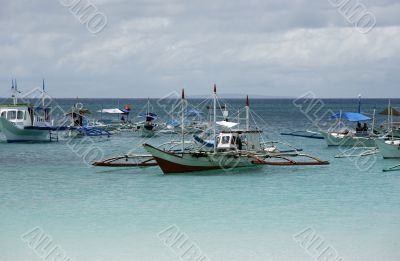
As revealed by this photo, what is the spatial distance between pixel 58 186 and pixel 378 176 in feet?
50.2

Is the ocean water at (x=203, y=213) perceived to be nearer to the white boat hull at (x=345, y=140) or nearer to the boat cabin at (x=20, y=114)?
the white boat hull at (x=345, y=140)

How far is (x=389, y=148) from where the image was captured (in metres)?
40.6

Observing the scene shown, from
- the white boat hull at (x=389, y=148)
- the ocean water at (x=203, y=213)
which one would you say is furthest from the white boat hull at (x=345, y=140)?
the ocean water at (x=203, y=213)

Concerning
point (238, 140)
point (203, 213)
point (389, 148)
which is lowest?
point (203, 213)

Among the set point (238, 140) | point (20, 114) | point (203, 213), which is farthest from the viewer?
point (20, 114)

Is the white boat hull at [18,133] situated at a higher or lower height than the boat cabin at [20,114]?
lower

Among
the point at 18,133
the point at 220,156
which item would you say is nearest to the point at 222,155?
the point at 220,156

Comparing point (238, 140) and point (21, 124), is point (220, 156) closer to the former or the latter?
point (238, 140)

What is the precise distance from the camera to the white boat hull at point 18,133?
56844 mm

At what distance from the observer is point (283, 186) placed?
30578 mm

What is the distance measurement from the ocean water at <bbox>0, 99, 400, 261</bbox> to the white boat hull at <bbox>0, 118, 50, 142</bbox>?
61.9 feet

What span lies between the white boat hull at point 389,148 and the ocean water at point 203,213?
6.68ft

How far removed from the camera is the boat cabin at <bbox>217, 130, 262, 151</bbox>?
35.2m

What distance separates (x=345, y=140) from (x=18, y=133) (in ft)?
86.7
